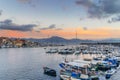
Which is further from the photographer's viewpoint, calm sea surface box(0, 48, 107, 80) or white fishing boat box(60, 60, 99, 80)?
calm sea surface box(0, 48, 107, 80)

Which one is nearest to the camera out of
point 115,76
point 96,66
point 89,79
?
point 89,79

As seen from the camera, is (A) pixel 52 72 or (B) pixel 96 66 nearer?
(A) pixel 52 72

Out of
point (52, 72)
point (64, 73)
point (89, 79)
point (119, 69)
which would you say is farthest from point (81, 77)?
point (119, 69)

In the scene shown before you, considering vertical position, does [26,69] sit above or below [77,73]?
below

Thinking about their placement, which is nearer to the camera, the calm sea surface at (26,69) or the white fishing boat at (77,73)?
the white fishing boat at (77,73)

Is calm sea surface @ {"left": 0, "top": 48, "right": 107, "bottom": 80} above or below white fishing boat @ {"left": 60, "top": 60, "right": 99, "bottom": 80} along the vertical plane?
below

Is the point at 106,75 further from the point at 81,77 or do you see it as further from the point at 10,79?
the point at 10,79

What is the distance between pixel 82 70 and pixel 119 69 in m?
19.2

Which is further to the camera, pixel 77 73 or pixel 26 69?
A: pixel 26 69

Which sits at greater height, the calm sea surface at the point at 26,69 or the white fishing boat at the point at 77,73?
the white fishing boat at the point at 77,73

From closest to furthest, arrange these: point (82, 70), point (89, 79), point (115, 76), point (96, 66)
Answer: point (89, 79) < point (82, 70) < point (115, 76) < point (96, 66)

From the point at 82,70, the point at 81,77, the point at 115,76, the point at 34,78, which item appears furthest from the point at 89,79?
the point at 34,78

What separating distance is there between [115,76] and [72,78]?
14.6 metres

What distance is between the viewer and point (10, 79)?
58.5 m
